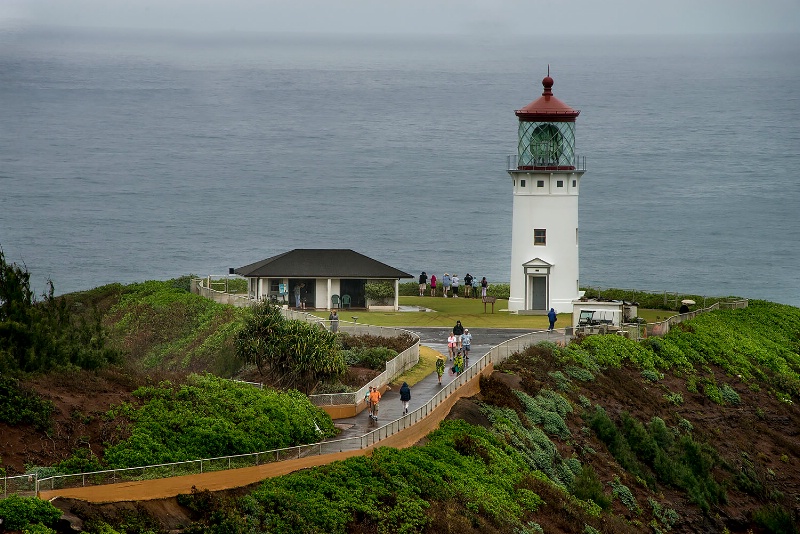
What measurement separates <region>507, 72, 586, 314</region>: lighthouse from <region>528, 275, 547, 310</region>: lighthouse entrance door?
0.25ft

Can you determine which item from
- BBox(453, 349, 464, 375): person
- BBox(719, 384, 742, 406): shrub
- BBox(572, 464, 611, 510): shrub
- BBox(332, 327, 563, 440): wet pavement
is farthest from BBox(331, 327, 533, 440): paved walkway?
BBox(719, 384, 742, 406): shrub

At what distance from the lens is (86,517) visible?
26609 mm

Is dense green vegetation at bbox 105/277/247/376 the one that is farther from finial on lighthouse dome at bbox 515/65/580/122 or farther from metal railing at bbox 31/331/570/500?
finial on lighthouse dome at bbox 515/65/580/122

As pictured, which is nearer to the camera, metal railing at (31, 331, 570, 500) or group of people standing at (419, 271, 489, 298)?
metal railing at (31, 331, 570, 500)

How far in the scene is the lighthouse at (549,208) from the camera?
55625mm

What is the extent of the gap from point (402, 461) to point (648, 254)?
86.2m

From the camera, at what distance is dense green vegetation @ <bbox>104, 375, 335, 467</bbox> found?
3039 centimetres

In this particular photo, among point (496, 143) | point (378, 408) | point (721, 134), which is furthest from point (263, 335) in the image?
point (721, 134)

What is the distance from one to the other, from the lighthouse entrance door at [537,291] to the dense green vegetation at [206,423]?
71.2 feet

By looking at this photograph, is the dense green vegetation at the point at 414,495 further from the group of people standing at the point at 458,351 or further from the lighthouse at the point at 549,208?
the lighthouse at the point at 549,208

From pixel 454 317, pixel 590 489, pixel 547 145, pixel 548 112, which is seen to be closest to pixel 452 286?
→ pixel 454 317

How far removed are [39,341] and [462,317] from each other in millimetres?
21713

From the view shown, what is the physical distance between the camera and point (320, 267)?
55312 millimetres

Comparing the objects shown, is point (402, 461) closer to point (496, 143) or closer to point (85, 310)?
point (85, 310)
